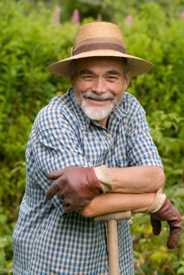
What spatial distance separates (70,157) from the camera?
10.4ft

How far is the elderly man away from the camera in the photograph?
3182mm

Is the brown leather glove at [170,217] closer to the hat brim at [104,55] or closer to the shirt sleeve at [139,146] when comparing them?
the shirt sleeve at [139,146]

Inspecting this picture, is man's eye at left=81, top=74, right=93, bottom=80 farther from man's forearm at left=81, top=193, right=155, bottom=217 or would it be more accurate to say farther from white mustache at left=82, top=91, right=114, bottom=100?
man's forearm at left=81, top=193, right=155, bottom=217

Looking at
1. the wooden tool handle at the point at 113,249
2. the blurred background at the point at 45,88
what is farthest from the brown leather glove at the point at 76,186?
the blurred background at the point at 45,88

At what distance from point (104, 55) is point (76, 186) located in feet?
1.88

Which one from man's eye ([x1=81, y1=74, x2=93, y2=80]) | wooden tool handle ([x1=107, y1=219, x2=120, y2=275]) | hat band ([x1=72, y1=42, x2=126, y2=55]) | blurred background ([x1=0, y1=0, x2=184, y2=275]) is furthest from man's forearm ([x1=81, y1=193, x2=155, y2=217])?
blurred background ([x1=0, y1=0, x2=184, y2=275])

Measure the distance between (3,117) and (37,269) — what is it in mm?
2637

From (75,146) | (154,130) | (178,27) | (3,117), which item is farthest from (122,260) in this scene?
(178,27)

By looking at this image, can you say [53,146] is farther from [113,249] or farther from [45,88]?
[45,88]

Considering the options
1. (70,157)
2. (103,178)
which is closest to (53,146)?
(70,157)

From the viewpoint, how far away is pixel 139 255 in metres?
5.25

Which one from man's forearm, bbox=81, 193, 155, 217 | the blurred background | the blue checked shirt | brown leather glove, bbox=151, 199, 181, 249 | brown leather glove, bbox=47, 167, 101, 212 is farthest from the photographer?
the blurred background

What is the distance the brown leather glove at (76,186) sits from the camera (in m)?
2.99

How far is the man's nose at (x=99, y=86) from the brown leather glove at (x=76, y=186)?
0.38 m
